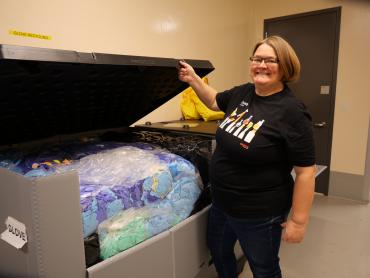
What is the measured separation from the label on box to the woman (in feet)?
2.29

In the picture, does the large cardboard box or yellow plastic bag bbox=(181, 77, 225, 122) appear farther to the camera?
yellow plastic bag bbox=(181, 77, 225, 122)

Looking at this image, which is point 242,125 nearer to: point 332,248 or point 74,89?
point 74,89

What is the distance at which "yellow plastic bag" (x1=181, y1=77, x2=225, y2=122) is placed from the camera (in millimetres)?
2178

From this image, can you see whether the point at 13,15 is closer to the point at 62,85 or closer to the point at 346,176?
the point at 62,85

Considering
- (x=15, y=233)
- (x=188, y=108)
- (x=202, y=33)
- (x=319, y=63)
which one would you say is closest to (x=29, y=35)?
(x=15, y=233)

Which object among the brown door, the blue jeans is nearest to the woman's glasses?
the blue jeans

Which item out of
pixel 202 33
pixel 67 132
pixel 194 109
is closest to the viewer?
pixel 67 132

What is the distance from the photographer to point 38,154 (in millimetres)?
1240

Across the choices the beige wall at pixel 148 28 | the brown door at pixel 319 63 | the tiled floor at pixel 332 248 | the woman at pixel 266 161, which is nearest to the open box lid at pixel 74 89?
the woman at pixel 266 161

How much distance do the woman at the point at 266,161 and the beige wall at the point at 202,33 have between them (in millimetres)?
836

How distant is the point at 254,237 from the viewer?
1.15 meters

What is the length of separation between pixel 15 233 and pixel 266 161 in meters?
0.81

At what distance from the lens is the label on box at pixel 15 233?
0.76 m

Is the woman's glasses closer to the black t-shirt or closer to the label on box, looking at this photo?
the black t-shirt
